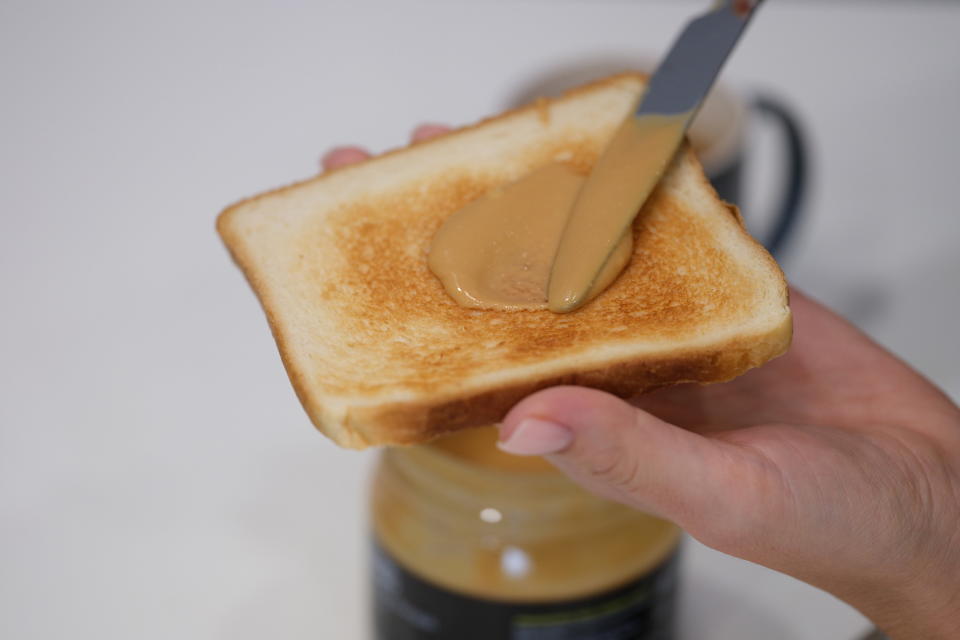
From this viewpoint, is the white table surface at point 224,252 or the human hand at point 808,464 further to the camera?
the white table surface at point 224,252

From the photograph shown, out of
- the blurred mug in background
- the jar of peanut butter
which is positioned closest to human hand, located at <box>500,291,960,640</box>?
the jar of peanut butter

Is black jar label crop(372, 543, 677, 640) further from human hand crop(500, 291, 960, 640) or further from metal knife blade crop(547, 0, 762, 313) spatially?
metal knife blade crop(547, 0, 762, 313)

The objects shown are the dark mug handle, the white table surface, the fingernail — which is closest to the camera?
the fingernail

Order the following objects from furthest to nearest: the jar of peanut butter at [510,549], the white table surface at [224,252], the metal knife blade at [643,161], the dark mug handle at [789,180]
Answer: the dark mug handle at [789,180] → the white table surface at [224,252] → the jar of peanut butter at [510,549] → the metal knife blade at [643,161]

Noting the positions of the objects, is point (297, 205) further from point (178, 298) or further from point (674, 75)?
point (178, 298)

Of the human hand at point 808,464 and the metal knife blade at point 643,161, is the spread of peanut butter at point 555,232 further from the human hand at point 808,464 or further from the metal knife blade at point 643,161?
the human hand at point 808,464

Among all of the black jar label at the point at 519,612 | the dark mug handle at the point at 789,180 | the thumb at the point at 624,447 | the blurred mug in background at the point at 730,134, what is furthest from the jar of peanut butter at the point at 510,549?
the dark mug handle at the point at 789,180

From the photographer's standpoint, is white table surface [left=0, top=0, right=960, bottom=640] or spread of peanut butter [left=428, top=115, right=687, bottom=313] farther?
white table surface [left=0, top=0, right=960, bottom=640]
